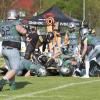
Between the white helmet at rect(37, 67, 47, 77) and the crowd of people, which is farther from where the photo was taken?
the white helmet at rect(37, 67, 47, 77)

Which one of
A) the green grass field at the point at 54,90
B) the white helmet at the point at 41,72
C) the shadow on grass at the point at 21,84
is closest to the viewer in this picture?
the green grass field at the point at 54,90

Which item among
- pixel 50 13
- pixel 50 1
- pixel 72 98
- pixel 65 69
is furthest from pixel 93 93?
pixel 50 1

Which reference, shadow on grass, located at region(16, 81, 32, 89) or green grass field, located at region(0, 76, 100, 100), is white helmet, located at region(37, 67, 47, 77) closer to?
green grass field, located at region(0, 76, 100, 100)

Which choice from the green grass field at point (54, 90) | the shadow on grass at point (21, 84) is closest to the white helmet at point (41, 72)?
the green grass field at point (54, 90)

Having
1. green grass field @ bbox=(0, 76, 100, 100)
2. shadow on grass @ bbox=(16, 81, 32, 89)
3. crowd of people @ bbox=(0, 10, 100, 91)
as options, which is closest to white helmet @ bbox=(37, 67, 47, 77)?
crowd of people @ bbox=(0, 10, 100, 91)

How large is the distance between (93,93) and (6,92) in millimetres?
2113

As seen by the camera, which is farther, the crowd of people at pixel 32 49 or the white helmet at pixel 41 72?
the white helmet at pixel 41 72

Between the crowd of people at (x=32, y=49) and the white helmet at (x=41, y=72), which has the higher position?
the crowd of people at (x=32, y=49)

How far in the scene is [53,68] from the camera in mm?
19812

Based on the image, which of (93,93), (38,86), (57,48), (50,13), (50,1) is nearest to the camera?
(93,93)

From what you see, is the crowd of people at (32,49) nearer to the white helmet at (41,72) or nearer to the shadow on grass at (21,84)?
the white helmet at (41,72)

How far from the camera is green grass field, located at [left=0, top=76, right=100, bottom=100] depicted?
13.0 m

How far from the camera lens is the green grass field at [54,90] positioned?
13016 millimetres

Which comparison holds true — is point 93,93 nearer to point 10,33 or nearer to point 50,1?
point 10,33
